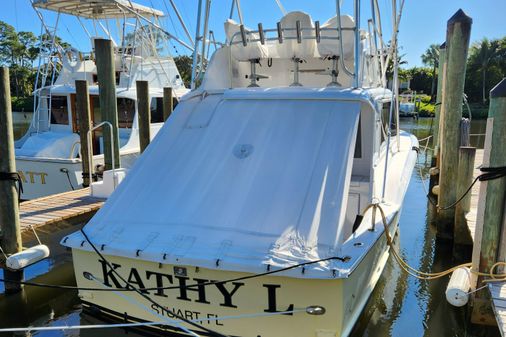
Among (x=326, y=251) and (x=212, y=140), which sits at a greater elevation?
(x=212, y=140)

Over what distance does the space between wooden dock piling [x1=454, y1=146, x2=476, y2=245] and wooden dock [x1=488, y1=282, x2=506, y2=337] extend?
8.77 feet

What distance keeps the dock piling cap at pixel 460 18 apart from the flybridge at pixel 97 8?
764cm

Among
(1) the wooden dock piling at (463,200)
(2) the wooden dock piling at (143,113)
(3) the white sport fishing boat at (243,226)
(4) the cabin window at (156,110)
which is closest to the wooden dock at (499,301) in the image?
(3) the white sport fishing boat at (243,226)

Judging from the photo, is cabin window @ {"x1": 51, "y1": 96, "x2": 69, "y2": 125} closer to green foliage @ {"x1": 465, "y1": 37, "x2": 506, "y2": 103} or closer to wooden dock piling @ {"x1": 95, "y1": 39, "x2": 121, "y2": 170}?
wooden dock piling @ {"x1": 95, "y1": 39, "x2": 121, "y2": 170}

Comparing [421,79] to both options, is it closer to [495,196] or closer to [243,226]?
[495,196]

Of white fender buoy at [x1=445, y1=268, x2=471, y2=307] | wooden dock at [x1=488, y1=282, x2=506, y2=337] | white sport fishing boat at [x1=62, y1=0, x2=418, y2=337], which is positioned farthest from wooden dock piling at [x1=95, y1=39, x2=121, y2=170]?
wooden dock at [x1=488, y1=282, x2=506, y2=337]

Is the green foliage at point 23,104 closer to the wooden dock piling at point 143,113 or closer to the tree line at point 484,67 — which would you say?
the wooden dock piling at point 143,113

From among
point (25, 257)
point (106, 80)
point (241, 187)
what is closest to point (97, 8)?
point (106, 80)

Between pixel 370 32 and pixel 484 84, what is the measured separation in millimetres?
46399

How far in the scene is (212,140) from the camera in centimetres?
505

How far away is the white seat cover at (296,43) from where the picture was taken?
6.50 meters

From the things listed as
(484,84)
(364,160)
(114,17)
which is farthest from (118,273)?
(484,84)

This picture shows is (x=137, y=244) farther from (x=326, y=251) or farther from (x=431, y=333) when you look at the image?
(x=431, y=333)

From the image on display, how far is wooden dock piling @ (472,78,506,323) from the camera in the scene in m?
4.59
